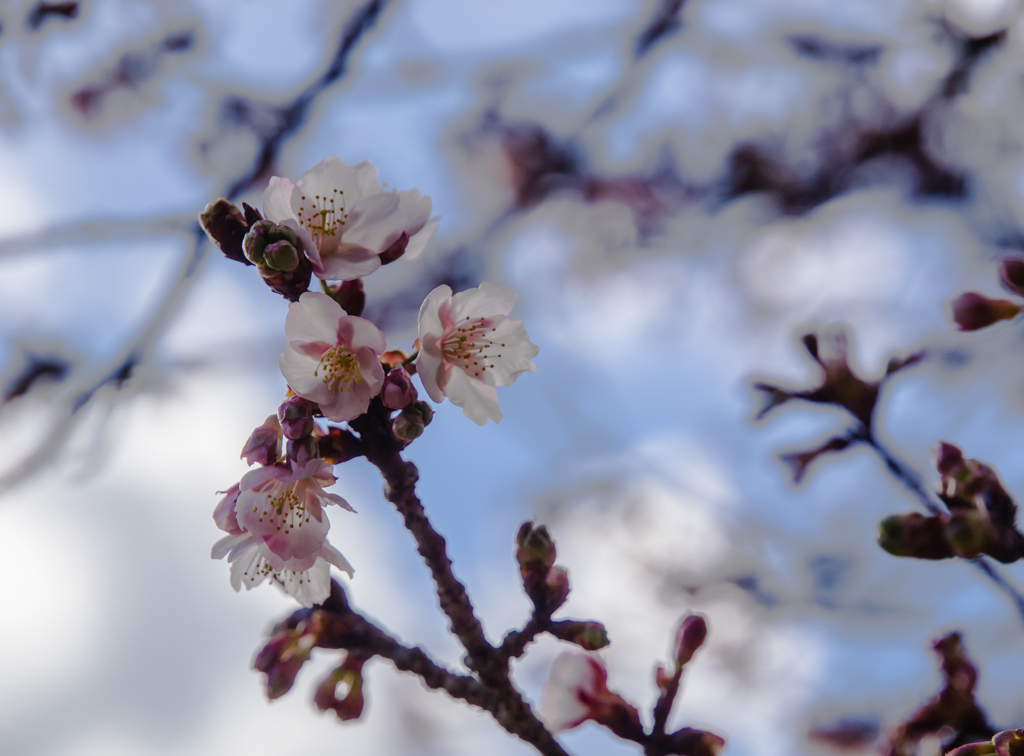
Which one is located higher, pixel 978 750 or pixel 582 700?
pixel 978 750

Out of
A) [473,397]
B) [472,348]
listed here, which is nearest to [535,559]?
[473,397]

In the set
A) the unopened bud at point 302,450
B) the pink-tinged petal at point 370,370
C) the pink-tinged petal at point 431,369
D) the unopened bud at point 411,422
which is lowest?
the pink-tinged petal at point 431,369

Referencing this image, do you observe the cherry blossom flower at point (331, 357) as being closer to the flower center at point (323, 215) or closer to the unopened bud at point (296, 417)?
the unopened bud at point (296, 417)

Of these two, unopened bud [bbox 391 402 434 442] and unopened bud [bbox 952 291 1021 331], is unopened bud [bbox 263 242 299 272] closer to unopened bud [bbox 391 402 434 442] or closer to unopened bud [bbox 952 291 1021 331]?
unopened bud [bbox 391 402 434 442]

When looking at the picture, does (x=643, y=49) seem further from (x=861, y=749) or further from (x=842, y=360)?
(x=861, y=749)

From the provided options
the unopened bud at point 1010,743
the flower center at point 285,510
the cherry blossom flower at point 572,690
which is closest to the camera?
the unopened bud at point 1010,743

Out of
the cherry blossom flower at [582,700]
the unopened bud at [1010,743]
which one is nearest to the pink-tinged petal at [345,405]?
the cherry blossom flower at [582,700]

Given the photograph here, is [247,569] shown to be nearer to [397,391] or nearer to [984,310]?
[397,391]
